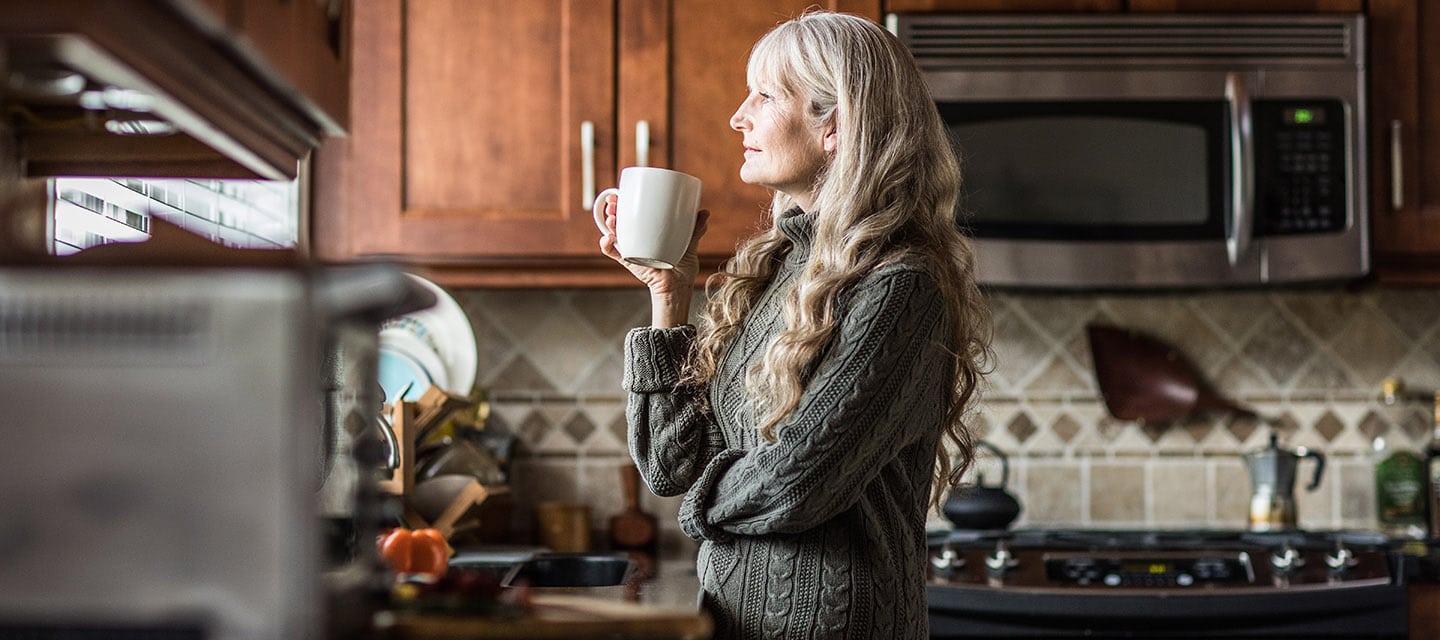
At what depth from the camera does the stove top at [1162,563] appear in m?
2.27

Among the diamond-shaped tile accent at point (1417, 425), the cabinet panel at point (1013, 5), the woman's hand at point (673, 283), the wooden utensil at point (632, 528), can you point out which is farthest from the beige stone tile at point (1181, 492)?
the woman's hand at point (673, 283)

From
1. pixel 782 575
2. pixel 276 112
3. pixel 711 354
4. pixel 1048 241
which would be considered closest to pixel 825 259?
pixel 711 354

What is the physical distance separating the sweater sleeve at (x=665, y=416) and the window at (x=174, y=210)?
46cm

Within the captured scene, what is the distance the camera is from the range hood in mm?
782

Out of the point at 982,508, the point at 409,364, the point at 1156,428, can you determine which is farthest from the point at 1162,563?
the point at 409,364

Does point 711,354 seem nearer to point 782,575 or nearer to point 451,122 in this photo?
point 782,575

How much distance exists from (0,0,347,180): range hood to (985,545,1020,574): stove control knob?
4.84 feet

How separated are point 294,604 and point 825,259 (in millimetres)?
750

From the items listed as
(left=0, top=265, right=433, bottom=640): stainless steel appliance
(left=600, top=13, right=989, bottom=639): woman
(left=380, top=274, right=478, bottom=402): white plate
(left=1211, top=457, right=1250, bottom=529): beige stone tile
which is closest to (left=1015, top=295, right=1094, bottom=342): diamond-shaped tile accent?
(left=1211, top=457, right=1250, bottom=529): beige stone tile

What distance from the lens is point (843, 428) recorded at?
49.0 inches

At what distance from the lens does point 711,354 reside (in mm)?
1532

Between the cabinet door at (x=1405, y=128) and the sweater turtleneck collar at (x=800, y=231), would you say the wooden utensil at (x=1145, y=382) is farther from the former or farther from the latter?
the sweater turtleneck collar at (x=800, y=231)

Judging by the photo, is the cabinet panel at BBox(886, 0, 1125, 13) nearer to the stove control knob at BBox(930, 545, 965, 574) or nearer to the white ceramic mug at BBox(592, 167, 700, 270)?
the stove control knob at BBox(930, 545, 965, 574)

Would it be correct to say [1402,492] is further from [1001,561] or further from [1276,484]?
[1001,561]
